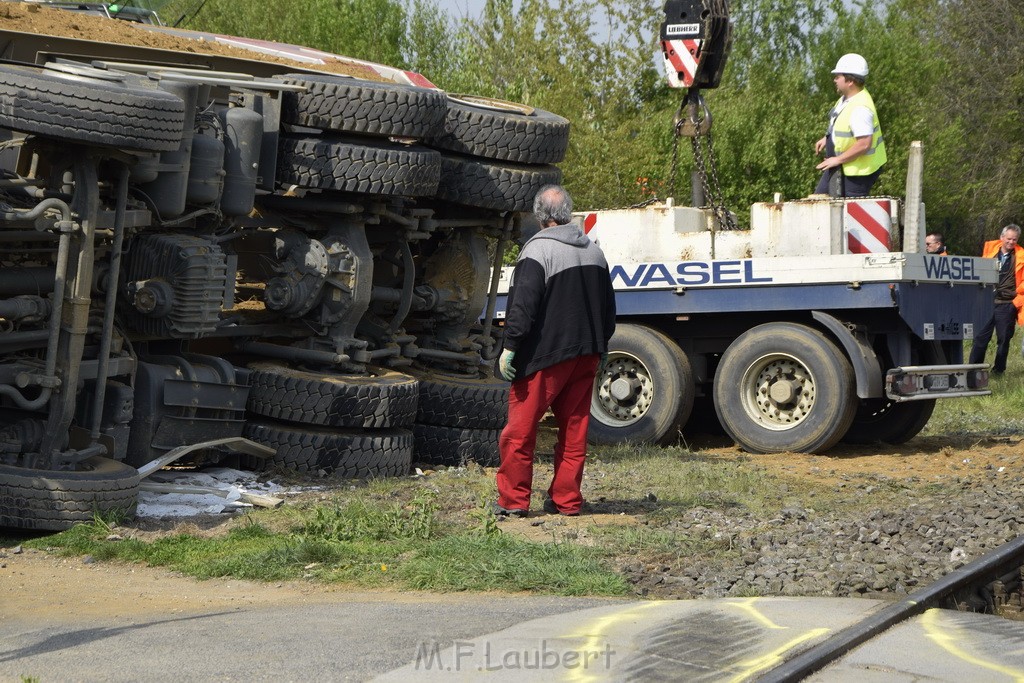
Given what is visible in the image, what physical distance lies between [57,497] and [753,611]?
10.5 ft

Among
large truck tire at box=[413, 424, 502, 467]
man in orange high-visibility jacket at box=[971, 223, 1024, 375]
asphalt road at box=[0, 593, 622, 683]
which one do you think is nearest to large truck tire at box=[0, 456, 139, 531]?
asphalt road at box=[0, 593, 622, 683]

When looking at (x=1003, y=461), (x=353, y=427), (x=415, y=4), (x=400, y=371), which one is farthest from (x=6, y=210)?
(x=415, y=4)

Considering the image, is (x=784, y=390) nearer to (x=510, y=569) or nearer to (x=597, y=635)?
(x=510, y=569)

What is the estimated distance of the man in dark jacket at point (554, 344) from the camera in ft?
24.5

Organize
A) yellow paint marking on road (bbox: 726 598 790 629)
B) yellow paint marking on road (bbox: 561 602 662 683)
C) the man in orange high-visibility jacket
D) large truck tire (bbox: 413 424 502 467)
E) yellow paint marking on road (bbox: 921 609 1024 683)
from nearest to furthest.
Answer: yellow paint marking on road (bbox: 561 602 662 683)
yellow paint marking on road (bbox: 921 609 1024 683)
yellow paint marking on road (bbox: 726 598 790 629)
large truck tire (bbox: 413 424 502 467)
the man in orange high-visibility jacket

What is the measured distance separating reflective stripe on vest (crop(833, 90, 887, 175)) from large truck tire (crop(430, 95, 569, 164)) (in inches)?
109

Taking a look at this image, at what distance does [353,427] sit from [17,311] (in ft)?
7.68

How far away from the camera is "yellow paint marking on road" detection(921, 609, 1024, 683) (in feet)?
15.7

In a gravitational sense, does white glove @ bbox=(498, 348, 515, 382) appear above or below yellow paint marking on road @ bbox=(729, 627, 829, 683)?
above

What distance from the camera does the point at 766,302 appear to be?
35.4 feet

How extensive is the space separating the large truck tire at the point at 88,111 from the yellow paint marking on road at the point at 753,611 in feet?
11.1

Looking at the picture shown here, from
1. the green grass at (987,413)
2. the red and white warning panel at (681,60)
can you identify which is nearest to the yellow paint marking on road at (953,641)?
the green grass at (987,413)

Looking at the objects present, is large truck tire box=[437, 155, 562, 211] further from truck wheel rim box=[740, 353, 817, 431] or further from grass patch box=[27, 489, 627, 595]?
grass patch box=[27, 489, 627, 595]

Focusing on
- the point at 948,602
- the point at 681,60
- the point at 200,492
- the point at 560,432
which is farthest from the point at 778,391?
the point at 948,602
